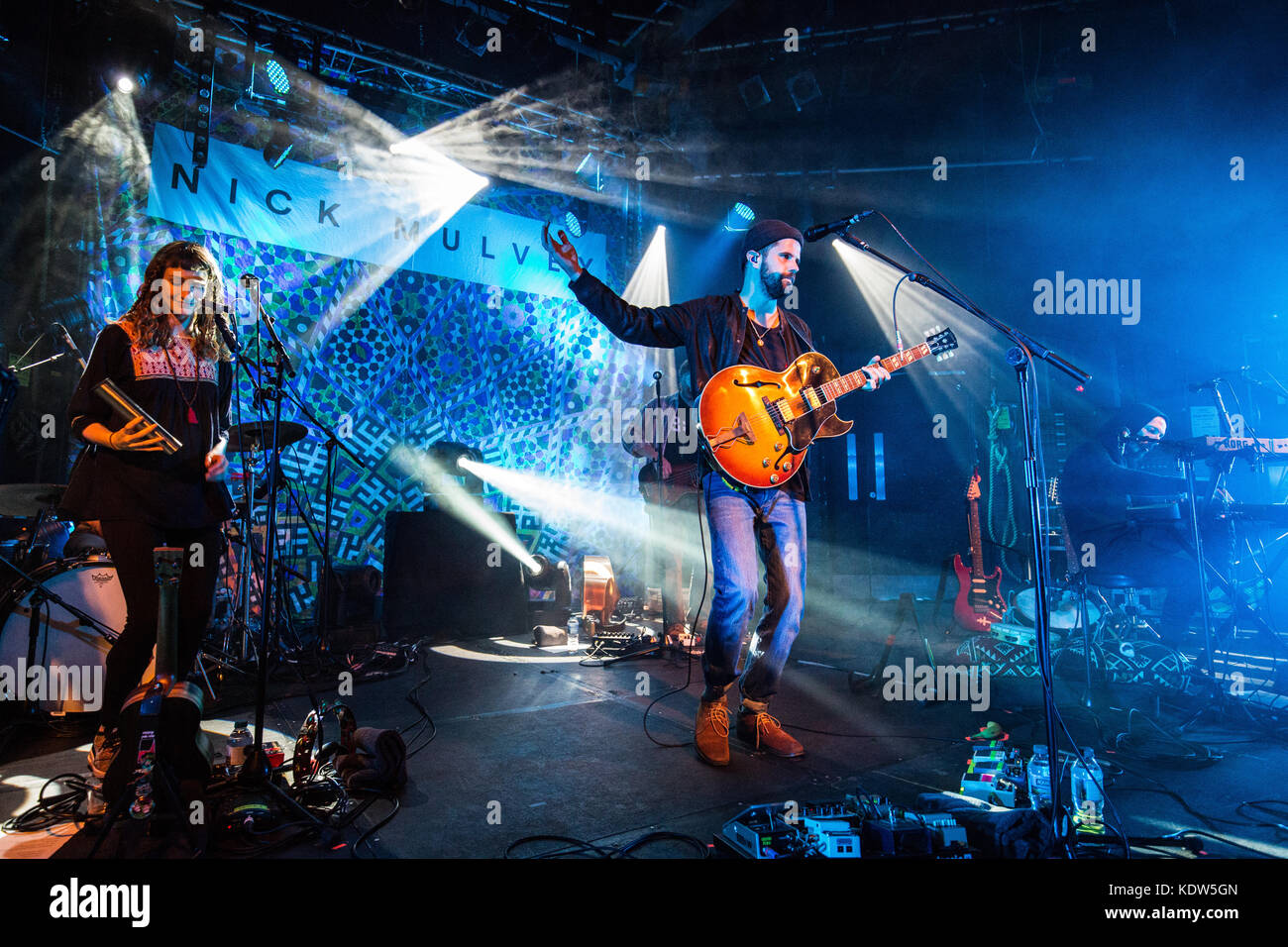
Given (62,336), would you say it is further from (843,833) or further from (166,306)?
(843,833)

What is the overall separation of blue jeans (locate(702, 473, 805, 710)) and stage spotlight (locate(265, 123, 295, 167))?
263 inches

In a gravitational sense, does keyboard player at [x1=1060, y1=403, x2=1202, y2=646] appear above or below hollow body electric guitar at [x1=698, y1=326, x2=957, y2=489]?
below

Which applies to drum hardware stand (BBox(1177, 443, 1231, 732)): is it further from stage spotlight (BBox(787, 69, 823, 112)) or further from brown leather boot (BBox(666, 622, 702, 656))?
stage spotlight (BBox(787, 69, 823, 112))

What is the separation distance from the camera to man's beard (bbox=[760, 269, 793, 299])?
128 inches

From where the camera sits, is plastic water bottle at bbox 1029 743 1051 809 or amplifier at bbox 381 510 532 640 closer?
plastic water bottle at bbox 1029 743 1051 809

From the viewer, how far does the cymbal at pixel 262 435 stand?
3894 mm

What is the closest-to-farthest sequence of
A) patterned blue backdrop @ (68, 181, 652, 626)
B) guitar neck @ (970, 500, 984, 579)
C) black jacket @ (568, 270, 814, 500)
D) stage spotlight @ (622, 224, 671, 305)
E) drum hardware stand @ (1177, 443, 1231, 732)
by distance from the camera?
black jacket @ (568, 270, 814, 500)
drum hardware stand @ (1177, 443, 1231, 732)
guitar neck @ (970, 500, 984, 579)
patterned blue backdrop @ (68, 181, 652, 626)
stage spotlight @ (622, 224, 671, 305)

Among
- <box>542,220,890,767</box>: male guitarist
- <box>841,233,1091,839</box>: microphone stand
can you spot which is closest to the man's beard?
<box>542,220,890,767</box>: male guitarist

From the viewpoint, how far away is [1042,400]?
8094 mm

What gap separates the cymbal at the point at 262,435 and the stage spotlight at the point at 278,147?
12.1ft

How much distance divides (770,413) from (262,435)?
290cm

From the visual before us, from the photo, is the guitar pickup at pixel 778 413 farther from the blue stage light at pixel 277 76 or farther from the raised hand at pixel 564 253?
the blue stage light at pixel 277 76
